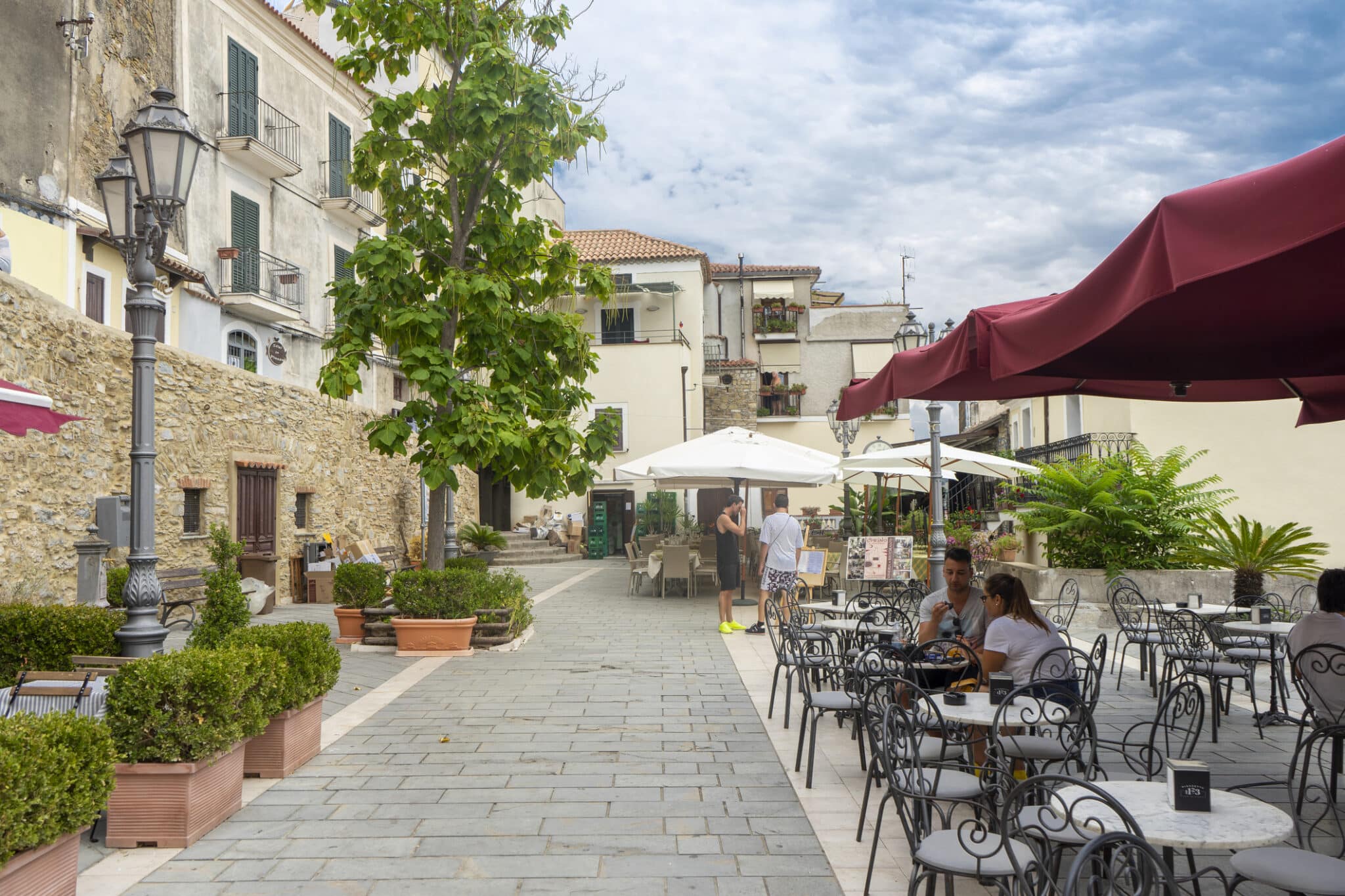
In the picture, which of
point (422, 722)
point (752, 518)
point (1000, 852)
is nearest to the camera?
point (1000, 852)

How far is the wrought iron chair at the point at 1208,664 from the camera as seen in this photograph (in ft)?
21.7

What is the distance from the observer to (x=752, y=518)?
33781mm

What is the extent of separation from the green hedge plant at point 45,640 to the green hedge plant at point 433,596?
3.76 m

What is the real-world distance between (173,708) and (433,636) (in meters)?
5.96

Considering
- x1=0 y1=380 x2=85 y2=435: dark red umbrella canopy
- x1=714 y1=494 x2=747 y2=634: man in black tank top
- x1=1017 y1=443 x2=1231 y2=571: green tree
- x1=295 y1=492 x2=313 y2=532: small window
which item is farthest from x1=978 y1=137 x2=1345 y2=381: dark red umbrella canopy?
x1=295 y1=492 x2=313 y2=532: small window

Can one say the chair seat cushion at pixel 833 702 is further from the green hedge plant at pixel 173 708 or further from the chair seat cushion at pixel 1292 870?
the green hedge plant at pixel 173 708

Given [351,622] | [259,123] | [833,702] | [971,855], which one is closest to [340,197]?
[259,123]

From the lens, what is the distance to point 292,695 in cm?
579

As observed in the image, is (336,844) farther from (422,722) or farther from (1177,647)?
(1177,647)

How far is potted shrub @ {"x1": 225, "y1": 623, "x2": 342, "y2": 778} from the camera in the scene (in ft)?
18.9

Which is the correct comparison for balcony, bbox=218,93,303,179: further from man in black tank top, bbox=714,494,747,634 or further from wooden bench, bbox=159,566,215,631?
man in black tank top, bbox=714,494,747,634

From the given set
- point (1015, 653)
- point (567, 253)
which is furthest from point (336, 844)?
point (567, 253)

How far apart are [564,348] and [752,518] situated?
2357cm

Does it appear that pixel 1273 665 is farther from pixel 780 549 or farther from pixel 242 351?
pixel 242 351
